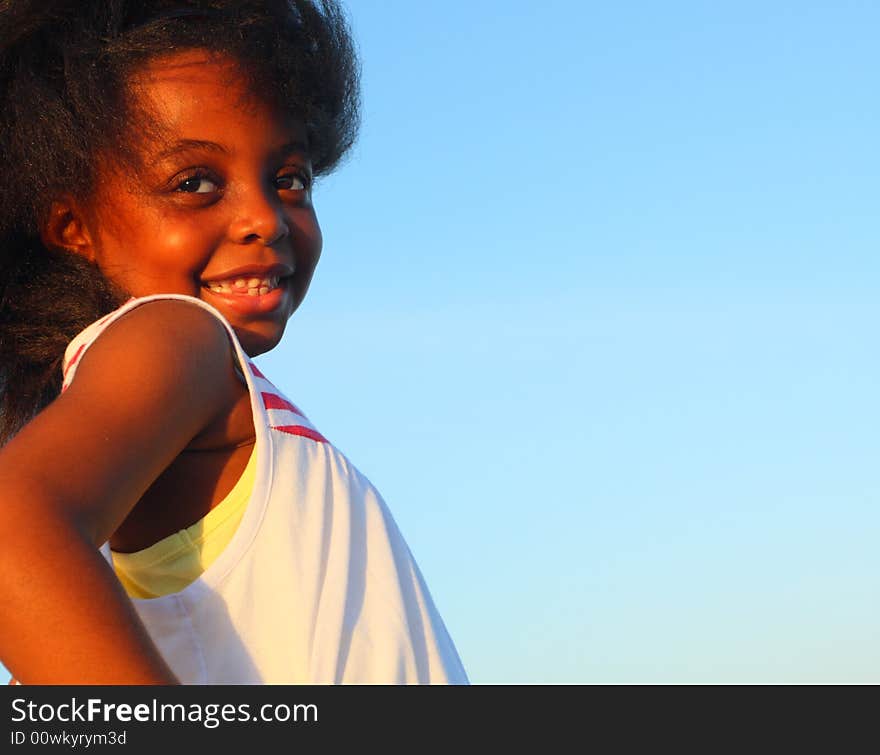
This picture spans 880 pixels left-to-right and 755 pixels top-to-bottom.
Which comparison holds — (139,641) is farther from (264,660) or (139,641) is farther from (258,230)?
(258,230)

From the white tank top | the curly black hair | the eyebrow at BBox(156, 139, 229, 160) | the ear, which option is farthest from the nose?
the white tank top

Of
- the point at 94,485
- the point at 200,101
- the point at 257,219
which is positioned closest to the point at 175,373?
the point at 94,485

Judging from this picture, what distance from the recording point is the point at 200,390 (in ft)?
6.13

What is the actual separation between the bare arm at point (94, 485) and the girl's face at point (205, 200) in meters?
0.60

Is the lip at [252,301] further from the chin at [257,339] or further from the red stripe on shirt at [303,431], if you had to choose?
the red stripe on shirt at [303,431]

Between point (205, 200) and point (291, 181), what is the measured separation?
250 mm

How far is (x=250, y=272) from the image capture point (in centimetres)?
257

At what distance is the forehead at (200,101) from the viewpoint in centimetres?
251

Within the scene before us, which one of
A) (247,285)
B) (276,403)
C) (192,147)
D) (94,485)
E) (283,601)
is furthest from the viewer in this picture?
(247,285)

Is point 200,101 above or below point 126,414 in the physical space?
above

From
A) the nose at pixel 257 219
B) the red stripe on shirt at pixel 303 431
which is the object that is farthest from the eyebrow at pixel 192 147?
the red stripe on shirt at pixel 303 431

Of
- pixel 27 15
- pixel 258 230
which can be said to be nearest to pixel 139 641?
pixel 258 230

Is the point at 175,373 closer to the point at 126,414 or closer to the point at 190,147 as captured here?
the point at 126,414
